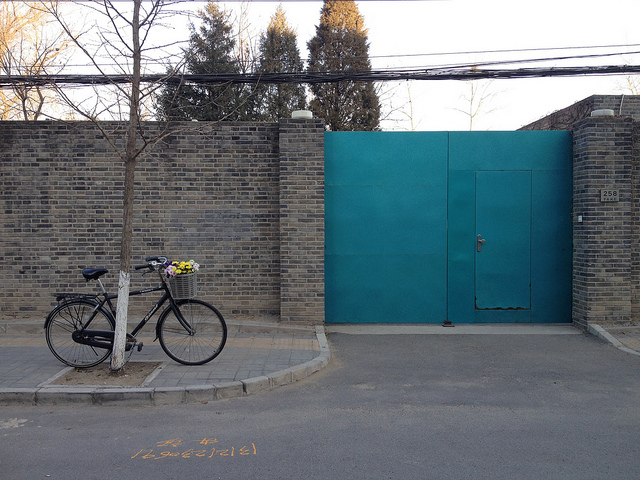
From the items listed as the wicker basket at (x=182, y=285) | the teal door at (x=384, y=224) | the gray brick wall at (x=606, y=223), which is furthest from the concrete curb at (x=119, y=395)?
the gray brick wall at (x=606, y=223)

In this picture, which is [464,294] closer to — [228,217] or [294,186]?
[294,186]

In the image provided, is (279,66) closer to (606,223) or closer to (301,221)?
(301,221)

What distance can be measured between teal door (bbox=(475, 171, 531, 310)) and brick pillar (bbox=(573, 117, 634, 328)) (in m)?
0.87

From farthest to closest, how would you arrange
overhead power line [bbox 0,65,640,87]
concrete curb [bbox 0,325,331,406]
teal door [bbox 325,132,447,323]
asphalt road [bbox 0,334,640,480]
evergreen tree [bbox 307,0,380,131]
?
1. evergreen tree [bbox 307,0,380,131]
2. overhead power line [bbox 0,65,640,87]
3. teal door [bbox 325,132,447,323]
4. concrete curb [bbox 0,325,331,406]
5. asphalt road [bbox 0,334,640,480]

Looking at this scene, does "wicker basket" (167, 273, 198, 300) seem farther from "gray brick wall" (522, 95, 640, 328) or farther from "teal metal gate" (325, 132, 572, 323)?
"gray brick wall" (522, 95, 640, 328)

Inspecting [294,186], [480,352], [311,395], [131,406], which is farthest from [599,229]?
[131,406]

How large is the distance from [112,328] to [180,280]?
99 cm

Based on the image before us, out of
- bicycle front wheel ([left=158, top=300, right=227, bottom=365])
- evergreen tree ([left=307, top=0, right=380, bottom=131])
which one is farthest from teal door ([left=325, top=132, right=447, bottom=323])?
evergreen tree ([left=307, top=0, right=380, bottom=131])

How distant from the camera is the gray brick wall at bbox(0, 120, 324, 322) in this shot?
7777mm

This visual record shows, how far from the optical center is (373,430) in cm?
425

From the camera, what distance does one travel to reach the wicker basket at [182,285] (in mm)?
5586

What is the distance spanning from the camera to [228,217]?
7.99 m

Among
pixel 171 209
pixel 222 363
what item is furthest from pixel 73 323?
pixel 171 209

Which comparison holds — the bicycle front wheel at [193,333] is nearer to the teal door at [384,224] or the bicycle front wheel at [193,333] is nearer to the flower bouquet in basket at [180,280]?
the flower bouquet in basket at [180,280]
